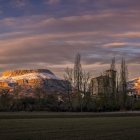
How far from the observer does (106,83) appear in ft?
433

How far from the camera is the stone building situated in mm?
132500

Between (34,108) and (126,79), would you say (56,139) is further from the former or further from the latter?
(126,79)

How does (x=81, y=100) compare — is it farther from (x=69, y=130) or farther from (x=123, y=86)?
(x=69, y=130)

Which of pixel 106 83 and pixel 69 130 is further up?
pixel 106 83

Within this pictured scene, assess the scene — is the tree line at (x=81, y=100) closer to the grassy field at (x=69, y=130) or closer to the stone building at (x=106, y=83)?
the stone building at (x=106, y=83)

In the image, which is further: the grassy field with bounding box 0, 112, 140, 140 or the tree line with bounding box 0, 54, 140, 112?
the tree line with bounding box 0, 54, 140, 112

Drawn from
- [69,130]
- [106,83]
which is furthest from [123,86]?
[69,130]

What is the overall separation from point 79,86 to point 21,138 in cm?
10777

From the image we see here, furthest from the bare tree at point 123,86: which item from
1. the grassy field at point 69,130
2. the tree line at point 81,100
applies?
the grassy field at point 69,130

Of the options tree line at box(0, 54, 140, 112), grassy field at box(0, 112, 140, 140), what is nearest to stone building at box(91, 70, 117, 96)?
tree line at box(0, 54, 140, 112)

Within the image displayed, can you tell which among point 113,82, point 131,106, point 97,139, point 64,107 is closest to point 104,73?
point 113,82

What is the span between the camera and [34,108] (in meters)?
106

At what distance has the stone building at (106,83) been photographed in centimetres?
13250

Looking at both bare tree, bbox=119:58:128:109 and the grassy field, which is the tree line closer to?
bare tree, bbox=119:58:128:109
